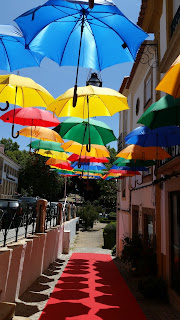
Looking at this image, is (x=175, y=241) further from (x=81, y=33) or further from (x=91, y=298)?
(x=81, y=33)

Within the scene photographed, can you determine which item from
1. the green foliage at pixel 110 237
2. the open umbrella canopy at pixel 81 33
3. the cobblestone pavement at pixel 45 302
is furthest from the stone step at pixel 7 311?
the green foliage at pixel 110 237

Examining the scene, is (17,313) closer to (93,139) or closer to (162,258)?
(162,258)

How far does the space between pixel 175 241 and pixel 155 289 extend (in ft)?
4.55

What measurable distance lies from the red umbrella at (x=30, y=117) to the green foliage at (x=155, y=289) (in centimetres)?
489

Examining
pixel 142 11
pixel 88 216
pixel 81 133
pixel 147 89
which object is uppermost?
pixel 142 11

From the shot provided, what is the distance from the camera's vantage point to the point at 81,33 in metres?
4.63

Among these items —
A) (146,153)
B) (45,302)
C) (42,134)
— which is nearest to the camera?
(45,302)

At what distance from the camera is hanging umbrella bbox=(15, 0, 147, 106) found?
14.3 feet

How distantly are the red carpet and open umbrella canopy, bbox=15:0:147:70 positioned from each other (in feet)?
17.0

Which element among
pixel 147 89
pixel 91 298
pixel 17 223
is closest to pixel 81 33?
pixel 17 223

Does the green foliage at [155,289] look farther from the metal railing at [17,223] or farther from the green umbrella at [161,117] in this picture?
the green umbrella at [161,117]

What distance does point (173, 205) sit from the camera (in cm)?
741

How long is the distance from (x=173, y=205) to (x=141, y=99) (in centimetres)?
608

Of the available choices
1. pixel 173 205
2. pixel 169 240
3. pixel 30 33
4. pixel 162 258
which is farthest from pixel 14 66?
pixel 162 258
